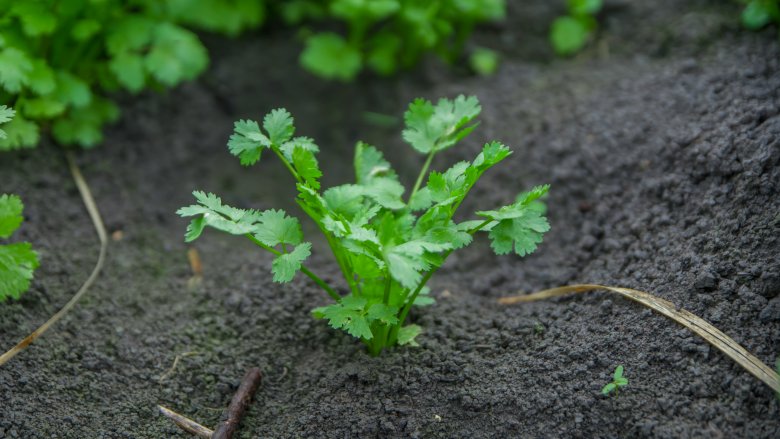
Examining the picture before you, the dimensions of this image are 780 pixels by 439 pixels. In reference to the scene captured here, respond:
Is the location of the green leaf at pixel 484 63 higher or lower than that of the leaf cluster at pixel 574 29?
lower

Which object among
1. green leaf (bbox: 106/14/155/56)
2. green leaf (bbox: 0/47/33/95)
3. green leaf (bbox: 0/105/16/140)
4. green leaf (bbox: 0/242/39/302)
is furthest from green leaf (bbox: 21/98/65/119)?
green leaf (bbox: 0/242/39/302)

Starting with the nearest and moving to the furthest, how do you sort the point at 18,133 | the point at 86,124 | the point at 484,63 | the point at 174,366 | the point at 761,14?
the point at 174,366, the point at 18,133, the point at 761,14, the point at 86,124, the point at 484,63

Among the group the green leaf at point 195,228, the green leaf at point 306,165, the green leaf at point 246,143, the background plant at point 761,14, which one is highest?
the background plant at point 761,14

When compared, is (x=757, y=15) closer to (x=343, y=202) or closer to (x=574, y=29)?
(x=574, y=29)

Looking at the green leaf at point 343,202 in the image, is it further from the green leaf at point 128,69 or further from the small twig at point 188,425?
the green leaf at point 128,69

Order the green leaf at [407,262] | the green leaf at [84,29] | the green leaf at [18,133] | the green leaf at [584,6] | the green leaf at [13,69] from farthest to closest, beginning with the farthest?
the green leaf at [584,6], the green leaf at [84,29], the green leaf at [18,133], the green leaf at [13,69], the green leaf at [407,262]

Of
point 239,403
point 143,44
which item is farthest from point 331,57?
point 239,403

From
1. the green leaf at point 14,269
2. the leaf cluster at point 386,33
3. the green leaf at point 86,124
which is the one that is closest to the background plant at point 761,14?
the leaf cluster at point 386,33
